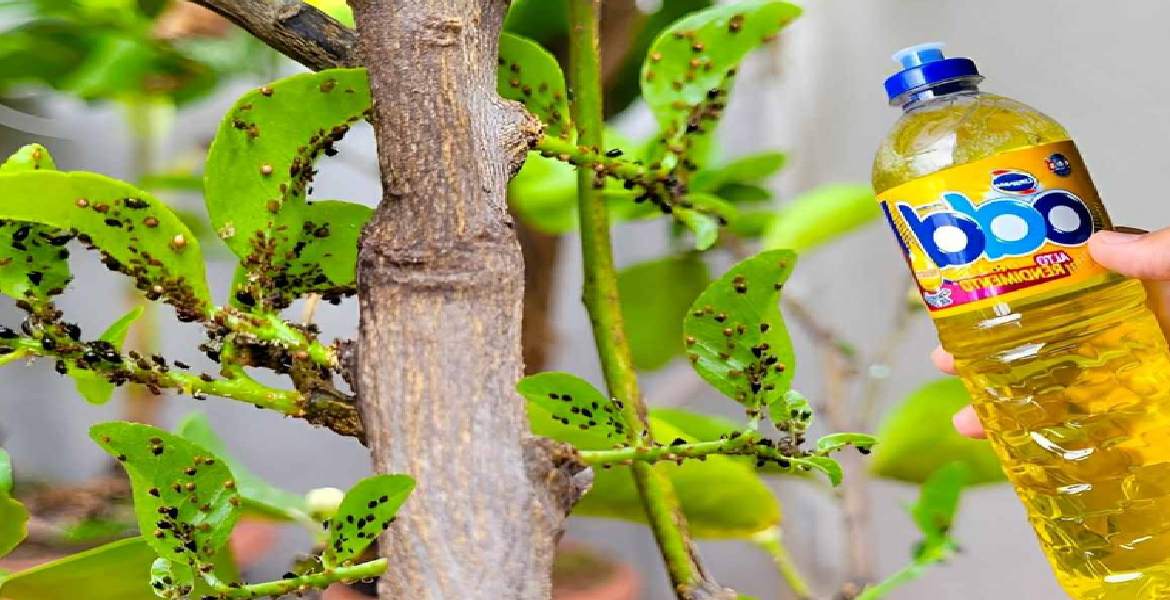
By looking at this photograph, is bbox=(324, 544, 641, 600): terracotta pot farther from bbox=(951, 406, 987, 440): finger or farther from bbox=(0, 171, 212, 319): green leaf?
bbox=(0, 171, 212, 319): green leaf

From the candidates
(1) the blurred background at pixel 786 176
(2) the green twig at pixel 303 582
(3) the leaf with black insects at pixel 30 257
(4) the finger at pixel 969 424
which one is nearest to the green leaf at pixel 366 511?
(2) the green twig at pixel 303 582

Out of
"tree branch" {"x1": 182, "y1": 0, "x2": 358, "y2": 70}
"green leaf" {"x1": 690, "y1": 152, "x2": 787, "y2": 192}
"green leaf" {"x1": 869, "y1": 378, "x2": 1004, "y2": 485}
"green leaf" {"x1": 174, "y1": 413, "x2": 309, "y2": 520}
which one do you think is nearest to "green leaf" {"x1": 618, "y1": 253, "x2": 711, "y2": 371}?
"green leaf" {"x1": 690, "y1": 152, "x2": 787, "y2": 192}

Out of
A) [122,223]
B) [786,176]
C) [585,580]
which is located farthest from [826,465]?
[786,176]

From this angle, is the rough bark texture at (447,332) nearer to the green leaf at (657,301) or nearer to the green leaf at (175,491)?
the green leaf at (175,491)

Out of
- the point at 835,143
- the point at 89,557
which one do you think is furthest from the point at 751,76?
the point at 89,557

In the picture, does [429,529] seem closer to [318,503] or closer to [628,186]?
[628,186]

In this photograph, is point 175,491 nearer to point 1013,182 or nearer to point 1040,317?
point 1013,182
